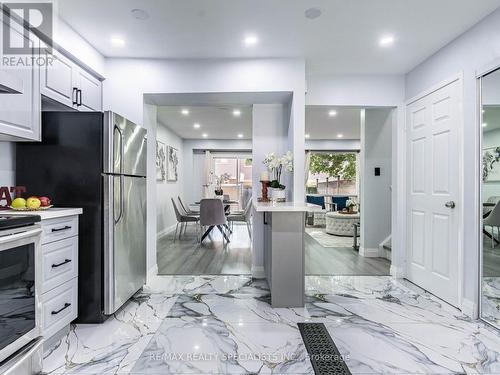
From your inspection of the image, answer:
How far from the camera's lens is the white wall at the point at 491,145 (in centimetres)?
234

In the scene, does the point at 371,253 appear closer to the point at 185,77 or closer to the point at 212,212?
the point at 212,212

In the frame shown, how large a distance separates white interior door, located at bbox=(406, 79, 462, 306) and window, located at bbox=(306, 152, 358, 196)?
6.01 m

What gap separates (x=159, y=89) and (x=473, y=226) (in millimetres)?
3391

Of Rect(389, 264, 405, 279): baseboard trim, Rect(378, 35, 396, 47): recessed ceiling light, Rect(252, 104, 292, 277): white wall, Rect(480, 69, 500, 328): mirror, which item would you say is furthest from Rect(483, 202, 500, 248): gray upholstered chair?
Rect(252, 104, 292, 277): white wall

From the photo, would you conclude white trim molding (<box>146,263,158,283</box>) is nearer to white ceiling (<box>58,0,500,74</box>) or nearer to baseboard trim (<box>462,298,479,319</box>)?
white ceiling (<box>58,0,500,74</box>)

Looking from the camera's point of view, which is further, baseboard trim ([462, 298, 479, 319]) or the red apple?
baseboard trim ([462, 298, 479, 319])

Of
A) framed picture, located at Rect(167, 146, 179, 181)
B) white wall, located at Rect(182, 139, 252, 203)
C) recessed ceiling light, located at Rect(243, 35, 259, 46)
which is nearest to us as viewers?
recessed ceiling light, located at Rect(243, 35, 259, 46)

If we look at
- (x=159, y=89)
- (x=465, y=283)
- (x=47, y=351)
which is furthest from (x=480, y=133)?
(x=47, y=351)

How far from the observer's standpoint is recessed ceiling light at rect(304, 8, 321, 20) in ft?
7.67

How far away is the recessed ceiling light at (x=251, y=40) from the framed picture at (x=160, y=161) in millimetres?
3793

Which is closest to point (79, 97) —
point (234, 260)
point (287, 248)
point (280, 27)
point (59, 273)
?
point (59, 273)

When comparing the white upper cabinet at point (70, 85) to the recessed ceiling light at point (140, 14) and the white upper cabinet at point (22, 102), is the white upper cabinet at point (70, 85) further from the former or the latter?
the recessed ceiling light at point (140, 14)

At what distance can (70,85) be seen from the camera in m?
2.65

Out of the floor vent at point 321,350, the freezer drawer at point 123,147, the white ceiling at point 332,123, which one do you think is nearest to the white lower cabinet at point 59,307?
the freezer drawer at point 123,147
